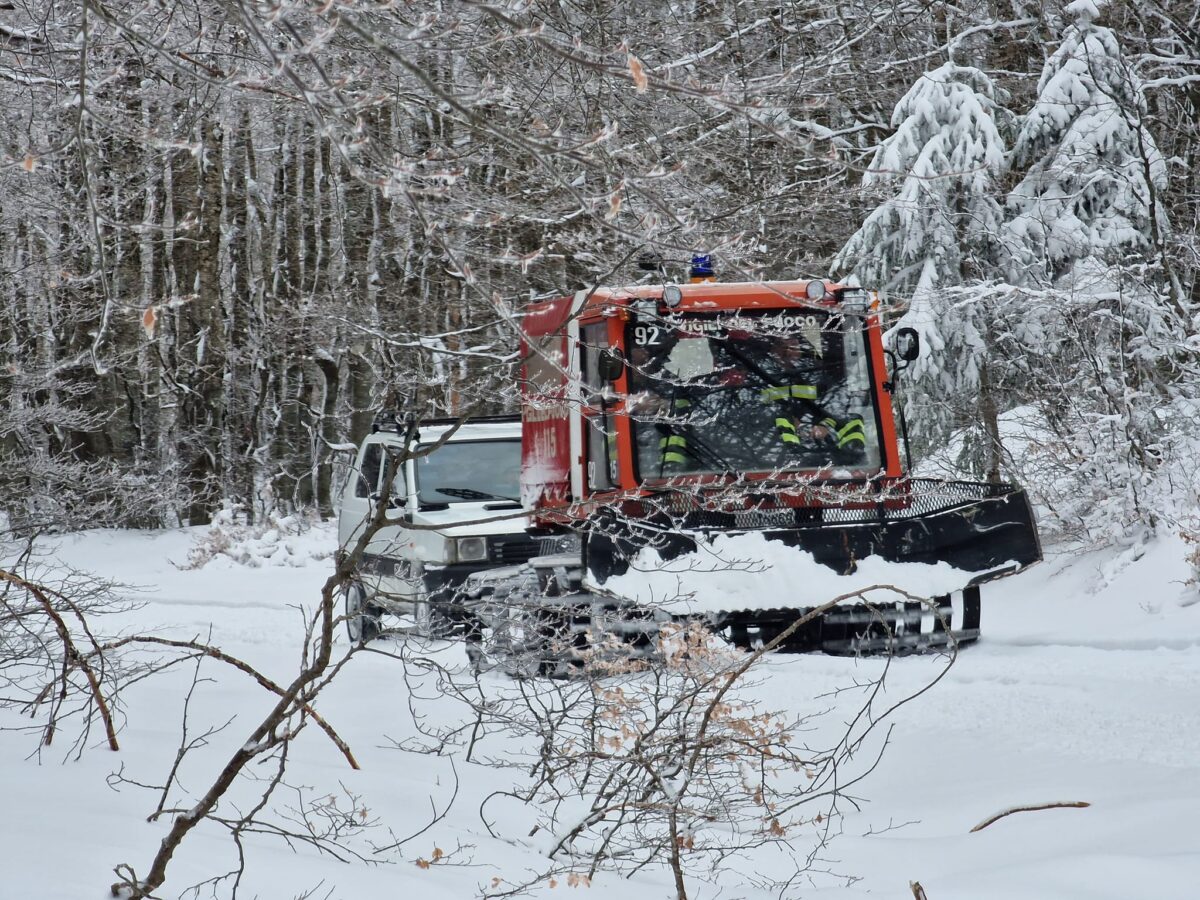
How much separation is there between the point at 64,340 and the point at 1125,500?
19264mm

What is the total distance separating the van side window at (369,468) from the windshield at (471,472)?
2.73 ft

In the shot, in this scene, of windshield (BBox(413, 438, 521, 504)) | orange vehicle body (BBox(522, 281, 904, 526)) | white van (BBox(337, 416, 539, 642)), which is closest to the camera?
orange vehicle body (BBox(522, 281, 904, 526))

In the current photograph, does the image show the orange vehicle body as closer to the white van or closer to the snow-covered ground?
the white van

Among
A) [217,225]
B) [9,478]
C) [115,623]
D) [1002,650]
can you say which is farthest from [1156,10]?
[217,225]

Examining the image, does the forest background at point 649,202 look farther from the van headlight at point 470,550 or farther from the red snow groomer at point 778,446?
the van headlight at point 470,550

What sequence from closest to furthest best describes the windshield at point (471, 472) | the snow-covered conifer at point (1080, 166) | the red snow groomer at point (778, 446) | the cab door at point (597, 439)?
1. the red snow groomer at point (778, 446)
2. the cab door at point (597, 439)
3. the windshield at point (471, 472)
4. the snow-covered conifer at point (1080, 166)

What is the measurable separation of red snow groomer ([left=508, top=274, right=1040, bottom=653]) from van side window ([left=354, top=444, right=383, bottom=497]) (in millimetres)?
2280

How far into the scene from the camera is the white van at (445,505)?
958 cm

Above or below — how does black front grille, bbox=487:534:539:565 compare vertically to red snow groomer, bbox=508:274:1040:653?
below

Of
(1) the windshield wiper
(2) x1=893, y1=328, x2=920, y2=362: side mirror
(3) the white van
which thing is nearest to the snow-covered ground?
(3) the white van

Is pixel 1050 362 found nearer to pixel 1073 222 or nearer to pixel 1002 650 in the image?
pixel 1073 222

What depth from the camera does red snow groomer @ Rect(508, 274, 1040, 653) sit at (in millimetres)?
8445

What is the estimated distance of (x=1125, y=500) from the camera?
11.0m

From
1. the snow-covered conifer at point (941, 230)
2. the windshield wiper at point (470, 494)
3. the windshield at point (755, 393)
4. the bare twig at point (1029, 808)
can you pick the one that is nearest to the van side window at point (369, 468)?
the windshield wiper at point (470, 494)
